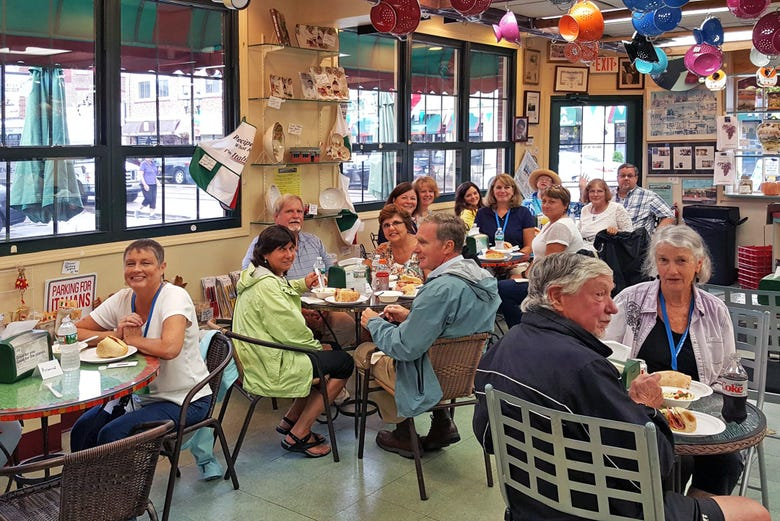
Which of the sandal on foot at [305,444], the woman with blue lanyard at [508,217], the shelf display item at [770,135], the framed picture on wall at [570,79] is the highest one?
the framed picture on wall at [570,79]

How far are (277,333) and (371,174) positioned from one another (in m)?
3.78

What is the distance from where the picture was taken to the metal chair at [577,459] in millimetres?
2168

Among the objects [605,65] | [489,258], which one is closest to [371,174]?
[489,258]

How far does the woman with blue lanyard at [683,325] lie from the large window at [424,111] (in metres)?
4.49

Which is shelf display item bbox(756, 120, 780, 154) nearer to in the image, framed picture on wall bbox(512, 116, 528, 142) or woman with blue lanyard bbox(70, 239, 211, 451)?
framed picture on wall bbox(512, 116, 528, 142)

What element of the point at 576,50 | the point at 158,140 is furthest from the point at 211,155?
the point at 576,50

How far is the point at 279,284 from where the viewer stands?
4.24 metres

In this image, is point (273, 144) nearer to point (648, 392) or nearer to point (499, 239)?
point (499, 239)

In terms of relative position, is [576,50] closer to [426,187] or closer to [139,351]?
[426,187]

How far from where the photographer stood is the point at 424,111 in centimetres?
841

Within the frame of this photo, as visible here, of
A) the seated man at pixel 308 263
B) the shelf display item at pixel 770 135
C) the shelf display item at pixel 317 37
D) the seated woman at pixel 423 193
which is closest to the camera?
the seated man at pixel 308 263

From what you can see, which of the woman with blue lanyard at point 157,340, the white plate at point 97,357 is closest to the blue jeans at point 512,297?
the woman with blue lanyard at point 157,340

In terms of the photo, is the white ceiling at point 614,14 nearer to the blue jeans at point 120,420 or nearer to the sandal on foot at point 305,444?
the sandal on foot at point 305,444

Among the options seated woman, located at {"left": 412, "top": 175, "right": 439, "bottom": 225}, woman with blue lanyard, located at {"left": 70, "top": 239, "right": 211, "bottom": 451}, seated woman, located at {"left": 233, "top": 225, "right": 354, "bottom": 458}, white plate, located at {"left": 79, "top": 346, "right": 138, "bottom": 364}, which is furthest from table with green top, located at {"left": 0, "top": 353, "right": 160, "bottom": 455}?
seated woman, located at {"left": 412, "top": 175, "right": 439, "bottom": 225}
